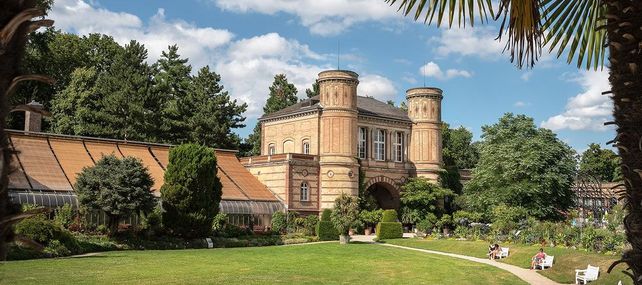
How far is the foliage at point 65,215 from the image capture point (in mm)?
27378

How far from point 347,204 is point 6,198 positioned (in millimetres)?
35108

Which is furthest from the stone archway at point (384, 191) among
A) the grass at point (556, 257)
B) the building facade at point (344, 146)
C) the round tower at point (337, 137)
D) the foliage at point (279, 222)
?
the grass at point (556, 257)

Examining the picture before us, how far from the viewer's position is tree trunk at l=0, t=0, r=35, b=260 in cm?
A: 204

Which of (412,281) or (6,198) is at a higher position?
(6,198)

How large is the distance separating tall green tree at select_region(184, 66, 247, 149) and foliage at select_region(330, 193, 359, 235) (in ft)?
53.3

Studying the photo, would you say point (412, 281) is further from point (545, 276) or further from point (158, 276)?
point (158, 276)

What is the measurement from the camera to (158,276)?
16.5 m

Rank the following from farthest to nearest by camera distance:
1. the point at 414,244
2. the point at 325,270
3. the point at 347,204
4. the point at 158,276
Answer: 1. the point at 347,204
2. the point at 414,244
3. the point at 325,270
4. the point at 158,276

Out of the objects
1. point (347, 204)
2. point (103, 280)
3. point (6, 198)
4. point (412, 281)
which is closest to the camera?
point (6, 198)

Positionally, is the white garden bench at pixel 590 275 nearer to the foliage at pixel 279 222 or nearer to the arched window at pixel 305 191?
the foliage at pixel 279 222

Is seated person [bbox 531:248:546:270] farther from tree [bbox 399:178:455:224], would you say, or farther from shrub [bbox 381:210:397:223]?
tree [bbox 399:178:455:224]

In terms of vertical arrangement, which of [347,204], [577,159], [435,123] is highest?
[435,123]

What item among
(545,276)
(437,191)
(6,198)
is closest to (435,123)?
(437,191)

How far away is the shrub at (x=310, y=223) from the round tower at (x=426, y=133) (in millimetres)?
11368
